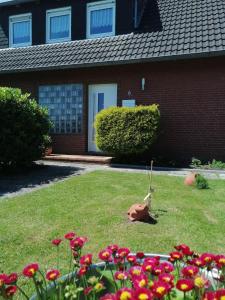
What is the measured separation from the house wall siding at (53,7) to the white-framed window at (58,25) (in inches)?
6.9

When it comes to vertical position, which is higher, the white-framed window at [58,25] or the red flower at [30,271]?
the white-framed window at [58,25]

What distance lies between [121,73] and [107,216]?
784 centimetres

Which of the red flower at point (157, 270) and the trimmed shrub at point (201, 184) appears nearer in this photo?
the red flower at point (157, 270)

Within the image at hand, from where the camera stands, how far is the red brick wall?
10875 millimetres

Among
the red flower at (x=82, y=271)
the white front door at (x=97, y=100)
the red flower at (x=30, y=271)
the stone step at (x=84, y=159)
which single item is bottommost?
the stone step at (x=84, y=159)

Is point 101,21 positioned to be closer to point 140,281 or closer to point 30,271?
point 30,271

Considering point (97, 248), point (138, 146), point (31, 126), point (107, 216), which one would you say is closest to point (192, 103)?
point (138, 146)

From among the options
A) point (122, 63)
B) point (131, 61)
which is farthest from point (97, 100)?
point (131, 61)

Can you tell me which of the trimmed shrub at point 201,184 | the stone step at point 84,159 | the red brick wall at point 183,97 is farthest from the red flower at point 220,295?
the red brick wall at point 183,97

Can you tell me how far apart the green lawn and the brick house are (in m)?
4.04

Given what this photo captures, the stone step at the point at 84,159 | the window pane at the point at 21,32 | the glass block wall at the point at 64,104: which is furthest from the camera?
the window pane at the point at 21,32

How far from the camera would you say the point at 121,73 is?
12.2 m

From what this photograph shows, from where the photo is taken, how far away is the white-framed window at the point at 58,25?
14098 mm

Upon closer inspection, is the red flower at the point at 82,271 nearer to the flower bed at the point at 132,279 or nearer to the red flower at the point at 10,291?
the flower bed at the point at 132,279
